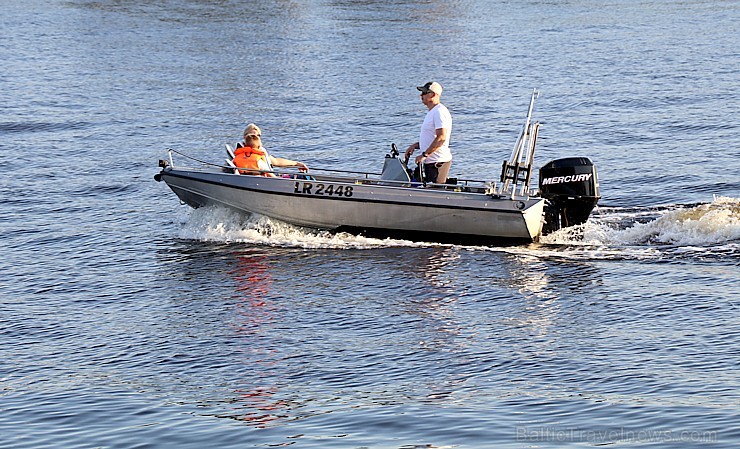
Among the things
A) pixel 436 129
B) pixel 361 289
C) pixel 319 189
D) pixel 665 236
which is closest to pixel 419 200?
pixel 436 129

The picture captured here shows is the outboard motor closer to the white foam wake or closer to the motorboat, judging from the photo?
the motorboat

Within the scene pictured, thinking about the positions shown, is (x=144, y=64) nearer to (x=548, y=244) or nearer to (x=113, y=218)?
(x=113, y=218)

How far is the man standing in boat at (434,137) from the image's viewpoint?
13.7 metres

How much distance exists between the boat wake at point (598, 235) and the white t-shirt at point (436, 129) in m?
1.11

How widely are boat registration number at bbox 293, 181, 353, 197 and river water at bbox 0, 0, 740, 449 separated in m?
0.66

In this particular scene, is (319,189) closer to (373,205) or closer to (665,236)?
(373,205)

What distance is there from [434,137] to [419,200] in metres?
0.79

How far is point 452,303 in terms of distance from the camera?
12016mm

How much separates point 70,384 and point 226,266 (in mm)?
3997

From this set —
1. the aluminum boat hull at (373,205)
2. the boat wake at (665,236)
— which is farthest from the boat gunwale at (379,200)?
the boat wake at (665,236)

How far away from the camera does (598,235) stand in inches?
568

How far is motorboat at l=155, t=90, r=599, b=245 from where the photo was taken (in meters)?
13.8

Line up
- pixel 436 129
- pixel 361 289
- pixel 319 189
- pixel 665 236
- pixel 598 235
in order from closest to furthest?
pixel 361 289 → pixel 436 129 → pixel 665 236 → pixel 319 189 → pixel 598 235

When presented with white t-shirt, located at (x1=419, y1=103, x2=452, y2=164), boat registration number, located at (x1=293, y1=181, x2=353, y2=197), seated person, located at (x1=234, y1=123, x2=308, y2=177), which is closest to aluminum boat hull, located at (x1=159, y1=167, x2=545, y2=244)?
boat registration number, located at (x1=293, y1=181, x2=353, y2=197)
